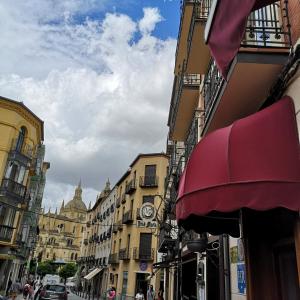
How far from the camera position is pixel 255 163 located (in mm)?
4379

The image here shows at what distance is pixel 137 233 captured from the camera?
35.8 m

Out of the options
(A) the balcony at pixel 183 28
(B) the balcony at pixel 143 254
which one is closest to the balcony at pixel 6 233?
(B) the balcony at pixel 143 254

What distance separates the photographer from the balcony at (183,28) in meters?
11.8

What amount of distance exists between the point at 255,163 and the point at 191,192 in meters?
1.00

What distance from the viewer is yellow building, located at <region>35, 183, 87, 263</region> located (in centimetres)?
12025

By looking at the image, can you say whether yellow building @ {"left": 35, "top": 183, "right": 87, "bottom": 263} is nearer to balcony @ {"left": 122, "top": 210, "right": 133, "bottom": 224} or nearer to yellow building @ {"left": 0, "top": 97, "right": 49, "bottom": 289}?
balcony @ {"left": 122, "top": 210, "right": 133, "bottom": 224}

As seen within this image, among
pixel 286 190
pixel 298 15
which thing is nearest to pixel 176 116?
pixel 298 15

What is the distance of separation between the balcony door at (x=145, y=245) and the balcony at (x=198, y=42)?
2626cm

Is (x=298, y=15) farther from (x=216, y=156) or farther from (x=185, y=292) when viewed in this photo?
Answer: (x=185, y=292)

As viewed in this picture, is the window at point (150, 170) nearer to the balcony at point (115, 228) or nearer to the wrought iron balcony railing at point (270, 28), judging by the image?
the balcony at point (115, 228)

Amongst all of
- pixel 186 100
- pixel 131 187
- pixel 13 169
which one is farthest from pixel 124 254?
pixel 186 100

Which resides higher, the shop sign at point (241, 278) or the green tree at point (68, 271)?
the green tree at point (68, 271)

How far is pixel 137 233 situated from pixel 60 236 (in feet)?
323

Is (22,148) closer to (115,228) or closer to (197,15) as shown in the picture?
(115,228)
